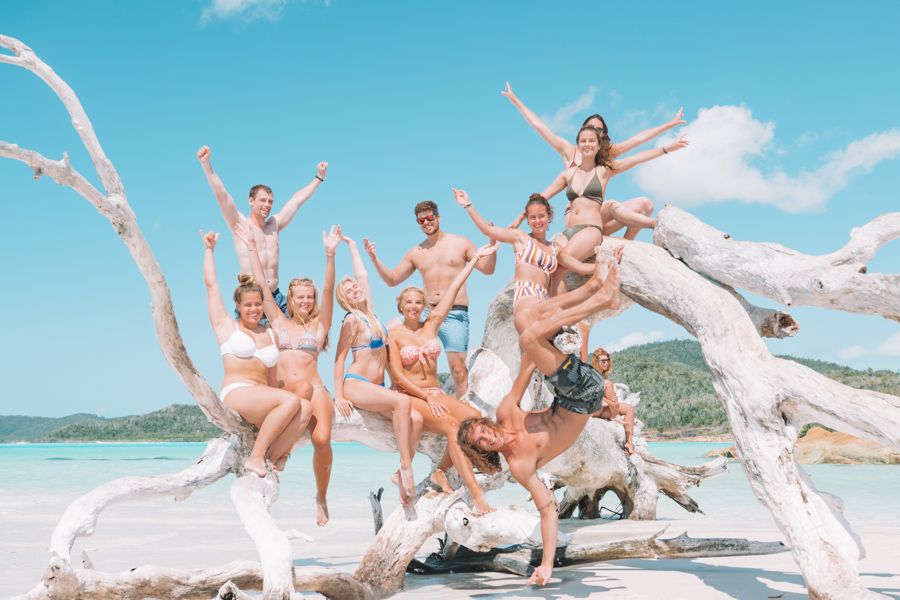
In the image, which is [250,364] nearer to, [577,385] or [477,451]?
[477,451]

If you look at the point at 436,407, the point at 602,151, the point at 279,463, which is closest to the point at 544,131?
the point at 602,151

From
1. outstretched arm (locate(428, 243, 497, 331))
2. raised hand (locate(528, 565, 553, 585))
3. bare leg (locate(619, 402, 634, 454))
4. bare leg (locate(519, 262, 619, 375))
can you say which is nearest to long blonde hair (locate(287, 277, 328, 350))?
outstretched arm (locate(428, 243, 497, 331))

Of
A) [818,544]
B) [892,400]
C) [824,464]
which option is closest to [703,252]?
[892,400]

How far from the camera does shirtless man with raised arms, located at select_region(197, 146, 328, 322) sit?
6965mm

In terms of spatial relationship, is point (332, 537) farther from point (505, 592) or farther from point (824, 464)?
point (824, 464)

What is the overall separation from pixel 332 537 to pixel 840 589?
26.9 ft

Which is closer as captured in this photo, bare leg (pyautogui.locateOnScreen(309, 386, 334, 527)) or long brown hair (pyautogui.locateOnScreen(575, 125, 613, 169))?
bare leg (pyautogui.locateOnScreen(309, 386, 334, 527))

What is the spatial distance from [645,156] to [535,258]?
5.30 feet

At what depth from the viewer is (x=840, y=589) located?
5.09 metres

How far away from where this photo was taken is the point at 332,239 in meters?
6.80

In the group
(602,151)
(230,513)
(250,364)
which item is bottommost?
(230,513)

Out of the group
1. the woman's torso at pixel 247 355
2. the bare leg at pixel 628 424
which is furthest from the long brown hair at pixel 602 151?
the bare leg at pixel 628 424

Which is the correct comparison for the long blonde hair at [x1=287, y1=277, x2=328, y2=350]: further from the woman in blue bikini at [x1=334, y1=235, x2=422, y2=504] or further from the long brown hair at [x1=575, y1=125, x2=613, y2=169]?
the long brown hair at [x1=575, y1=125, x2=613, y2=169]

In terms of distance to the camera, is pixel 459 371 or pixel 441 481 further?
pixel 459 371
